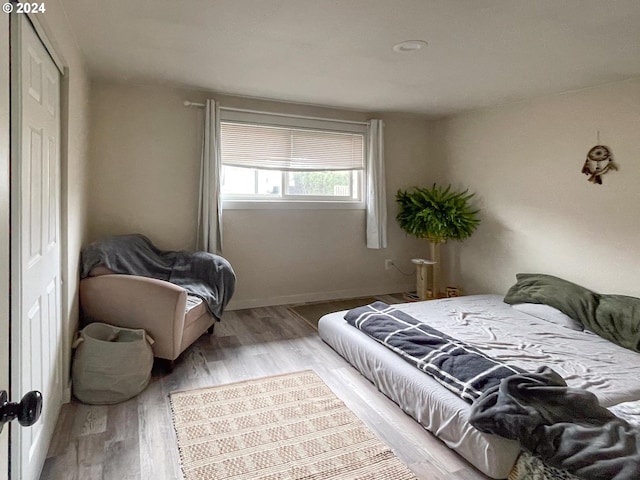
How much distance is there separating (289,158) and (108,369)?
267cm

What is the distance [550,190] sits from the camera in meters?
3.63

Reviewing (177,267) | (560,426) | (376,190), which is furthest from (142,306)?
(376,190)

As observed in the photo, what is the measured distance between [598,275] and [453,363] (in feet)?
6.33

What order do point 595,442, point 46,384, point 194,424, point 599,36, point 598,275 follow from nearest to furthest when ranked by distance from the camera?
point 595,442
point 46,384
point 194,424
point 599,36
point 598,275

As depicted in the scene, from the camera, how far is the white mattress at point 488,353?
6.11ft

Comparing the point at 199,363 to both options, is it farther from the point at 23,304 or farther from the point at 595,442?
the point at 595,442

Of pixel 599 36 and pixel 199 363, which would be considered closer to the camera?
pixel 599 36

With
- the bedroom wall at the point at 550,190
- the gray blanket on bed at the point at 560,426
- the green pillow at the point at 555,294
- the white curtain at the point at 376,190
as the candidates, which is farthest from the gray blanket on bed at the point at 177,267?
the bedroom wall at the point at 550,190

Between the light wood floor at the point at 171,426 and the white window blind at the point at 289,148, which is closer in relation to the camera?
the light wood floor at the point at 171,426

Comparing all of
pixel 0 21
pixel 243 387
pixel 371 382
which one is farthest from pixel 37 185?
pixel 371 382

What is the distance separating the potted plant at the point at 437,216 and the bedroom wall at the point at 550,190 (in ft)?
0.79

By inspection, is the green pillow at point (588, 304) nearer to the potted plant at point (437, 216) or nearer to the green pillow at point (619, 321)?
the green pillow at point (619, 321)

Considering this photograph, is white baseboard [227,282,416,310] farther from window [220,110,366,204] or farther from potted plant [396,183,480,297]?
window [220,110,366,204]

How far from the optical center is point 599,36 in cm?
229
